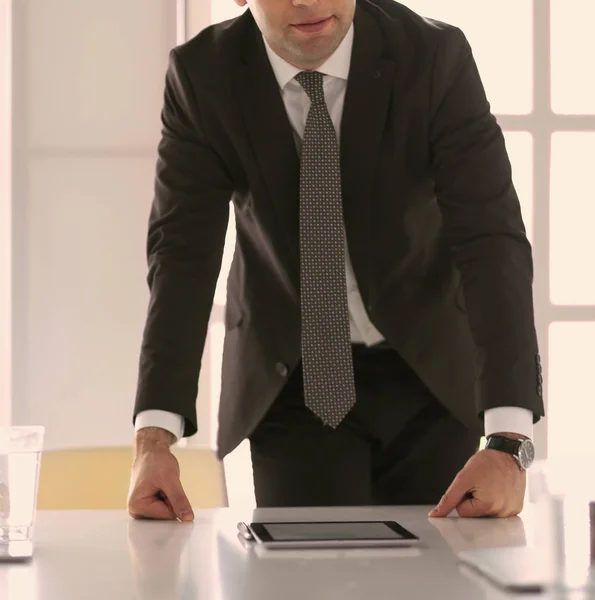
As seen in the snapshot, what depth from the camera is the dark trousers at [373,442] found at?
178 cm

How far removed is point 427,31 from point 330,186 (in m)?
0.32

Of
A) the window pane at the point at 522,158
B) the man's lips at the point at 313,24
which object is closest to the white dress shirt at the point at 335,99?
the man's lips at the point at 313,24

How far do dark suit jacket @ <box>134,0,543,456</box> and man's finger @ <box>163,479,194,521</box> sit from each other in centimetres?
30

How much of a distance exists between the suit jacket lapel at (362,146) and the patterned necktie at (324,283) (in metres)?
0.03

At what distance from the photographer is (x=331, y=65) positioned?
181cm

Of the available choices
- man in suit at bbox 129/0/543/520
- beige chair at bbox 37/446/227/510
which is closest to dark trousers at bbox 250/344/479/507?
man in suit at bbox 129/0/543/520

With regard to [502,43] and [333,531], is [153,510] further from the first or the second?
[502,43]

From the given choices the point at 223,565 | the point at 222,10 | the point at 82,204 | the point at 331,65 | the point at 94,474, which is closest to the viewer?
the point at 223,565

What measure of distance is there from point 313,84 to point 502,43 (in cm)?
181

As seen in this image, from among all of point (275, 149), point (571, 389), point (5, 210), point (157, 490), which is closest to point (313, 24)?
point (275, 149)

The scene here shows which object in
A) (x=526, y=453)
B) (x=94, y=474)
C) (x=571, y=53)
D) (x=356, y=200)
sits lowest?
(x=94, y=474)

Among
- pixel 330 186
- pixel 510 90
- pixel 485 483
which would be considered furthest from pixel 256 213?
pixel 510 90

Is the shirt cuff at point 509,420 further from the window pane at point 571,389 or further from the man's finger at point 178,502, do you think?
the window pane at point 571,389

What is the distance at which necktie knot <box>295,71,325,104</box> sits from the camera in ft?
5.81
